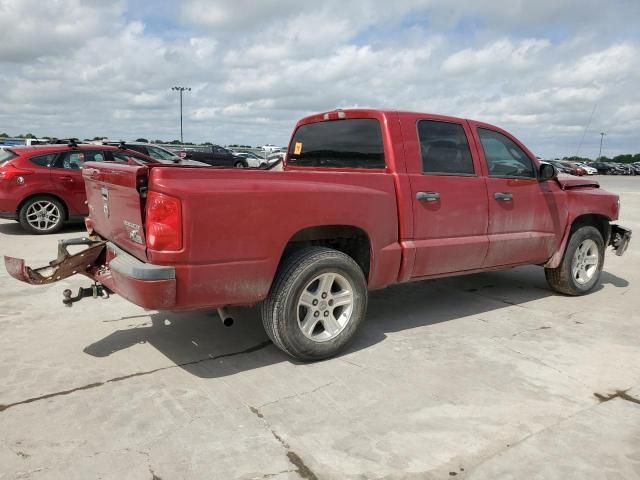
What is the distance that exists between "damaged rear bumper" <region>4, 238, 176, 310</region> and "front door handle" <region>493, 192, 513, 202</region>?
10.0ft

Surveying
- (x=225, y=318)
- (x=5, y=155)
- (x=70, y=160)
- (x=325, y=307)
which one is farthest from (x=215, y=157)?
(x=225, y=318)

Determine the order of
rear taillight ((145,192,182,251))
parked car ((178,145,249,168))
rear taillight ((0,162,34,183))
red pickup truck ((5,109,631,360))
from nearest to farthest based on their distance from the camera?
rear taillight ((145,192,182,251))
red pickup truck ((5,109,631,360))
rear taillight ((0,162,34,183))
parked car ((178,145,249,168))

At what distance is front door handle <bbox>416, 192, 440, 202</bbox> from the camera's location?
428 centimetres

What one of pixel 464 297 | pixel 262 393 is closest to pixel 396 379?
pixel 262 393

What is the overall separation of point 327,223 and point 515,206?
7.34 ft

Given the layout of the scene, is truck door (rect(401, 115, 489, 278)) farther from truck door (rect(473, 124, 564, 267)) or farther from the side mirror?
the side mirror

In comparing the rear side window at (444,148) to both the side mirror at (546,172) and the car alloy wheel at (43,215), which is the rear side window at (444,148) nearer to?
the side mirror at (546,172)

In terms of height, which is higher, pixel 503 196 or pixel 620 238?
pixel 503 196

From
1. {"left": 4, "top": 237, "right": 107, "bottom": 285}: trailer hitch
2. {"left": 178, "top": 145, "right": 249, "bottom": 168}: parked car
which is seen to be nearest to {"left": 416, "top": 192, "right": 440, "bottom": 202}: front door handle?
{"left": 4, "top": 237, "right": 107, "bottom": 285}: trailer hitch

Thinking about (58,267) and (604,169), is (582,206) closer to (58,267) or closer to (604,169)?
(58,267)

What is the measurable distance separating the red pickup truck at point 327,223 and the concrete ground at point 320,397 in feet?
1.51

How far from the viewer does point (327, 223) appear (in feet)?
12.3

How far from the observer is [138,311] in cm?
493

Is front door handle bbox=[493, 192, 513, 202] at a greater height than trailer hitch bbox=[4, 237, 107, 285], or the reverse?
front door handle bbox=[493, 192, 513, 202]
